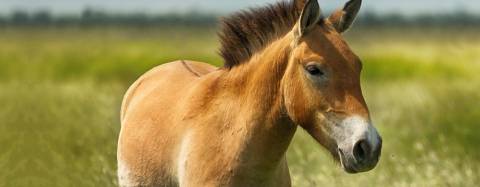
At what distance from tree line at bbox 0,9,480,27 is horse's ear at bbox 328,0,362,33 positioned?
939 mm

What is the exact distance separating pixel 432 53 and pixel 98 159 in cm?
2414

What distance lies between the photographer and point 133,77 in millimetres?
23281

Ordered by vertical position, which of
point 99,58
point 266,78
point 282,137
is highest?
point 266,78

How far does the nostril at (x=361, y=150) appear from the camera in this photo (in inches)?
171

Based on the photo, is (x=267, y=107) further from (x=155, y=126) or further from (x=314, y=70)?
(x=155, y=126)

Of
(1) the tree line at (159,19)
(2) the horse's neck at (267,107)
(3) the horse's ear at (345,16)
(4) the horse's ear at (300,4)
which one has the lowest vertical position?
(1) the tree line at (159,19)

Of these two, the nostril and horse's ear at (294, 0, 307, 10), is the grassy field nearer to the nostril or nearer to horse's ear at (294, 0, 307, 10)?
horse's ear at (294, 0, 307, 10)

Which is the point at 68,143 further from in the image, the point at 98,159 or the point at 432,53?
the point at 432,53

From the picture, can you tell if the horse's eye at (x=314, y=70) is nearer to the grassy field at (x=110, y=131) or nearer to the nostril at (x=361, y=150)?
the nostril at (x=361, y=150)

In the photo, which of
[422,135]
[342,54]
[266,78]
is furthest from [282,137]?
[422,135]

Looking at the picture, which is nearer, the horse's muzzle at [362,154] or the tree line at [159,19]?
the horse's muzzle at [362,154]

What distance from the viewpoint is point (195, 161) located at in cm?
525

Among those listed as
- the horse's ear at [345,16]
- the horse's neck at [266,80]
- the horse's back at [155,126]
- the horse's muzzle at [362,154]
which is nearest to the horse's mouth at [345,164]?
the horse's muzzle at [362,154]

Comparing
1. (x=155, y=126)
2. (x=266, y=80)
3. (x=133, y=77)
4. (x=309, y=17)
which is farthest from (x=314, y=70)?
(x=133, y=77)
